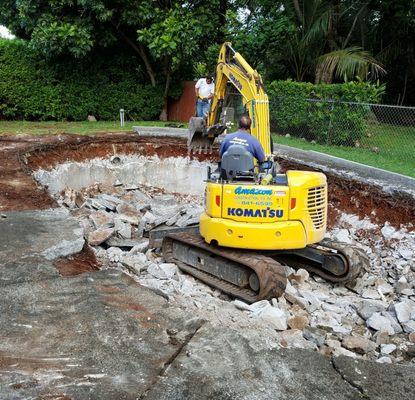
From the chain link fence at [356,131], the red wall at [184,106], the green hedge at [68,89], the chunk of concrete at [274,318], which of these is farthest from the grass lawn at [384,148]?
the green hedge at [68,89]

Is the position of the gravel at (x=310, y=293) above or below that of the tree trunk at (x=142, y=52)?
below

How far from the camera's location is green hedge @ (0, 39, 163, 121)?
1780 cm

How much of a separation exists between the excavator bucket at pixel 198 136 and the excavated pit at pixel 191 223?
147 centimetres

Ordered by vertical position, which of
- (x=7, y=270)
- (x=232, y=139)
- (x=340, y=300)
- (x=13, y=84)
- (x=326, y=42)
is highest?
(x=326, y=42)

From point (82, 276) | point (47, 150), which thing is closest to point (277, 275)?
point (82, 276)

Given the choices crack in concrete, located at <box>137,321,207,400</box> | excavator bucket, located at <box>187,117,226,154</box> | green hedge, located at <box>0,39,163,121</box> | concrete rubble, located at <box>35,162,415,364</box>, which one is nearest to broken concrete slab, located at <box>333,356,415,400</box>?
concrete rubble, located at <box>35,162,415,364</box>

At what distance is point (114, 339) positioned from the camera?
3.94 metres

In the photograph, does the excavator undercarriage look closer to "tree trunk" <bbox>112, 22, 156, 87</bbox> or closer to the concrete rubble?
the concrete rubble

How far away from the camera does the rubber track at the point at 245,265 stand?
6.09 meters

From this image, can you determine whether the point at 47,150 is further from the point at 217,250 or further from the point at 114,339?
the point at 114,339

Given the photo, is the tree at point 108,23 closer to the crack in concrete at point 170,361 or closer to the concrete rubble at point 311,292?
the concrete rubble at point 311,292

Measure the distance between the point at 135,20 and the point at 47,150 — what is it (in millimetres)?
7219

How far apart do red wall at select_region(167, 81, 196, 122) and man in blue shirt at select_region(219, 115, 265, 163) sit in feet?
45.5

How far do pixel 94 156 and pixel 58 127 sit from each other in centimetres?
381
